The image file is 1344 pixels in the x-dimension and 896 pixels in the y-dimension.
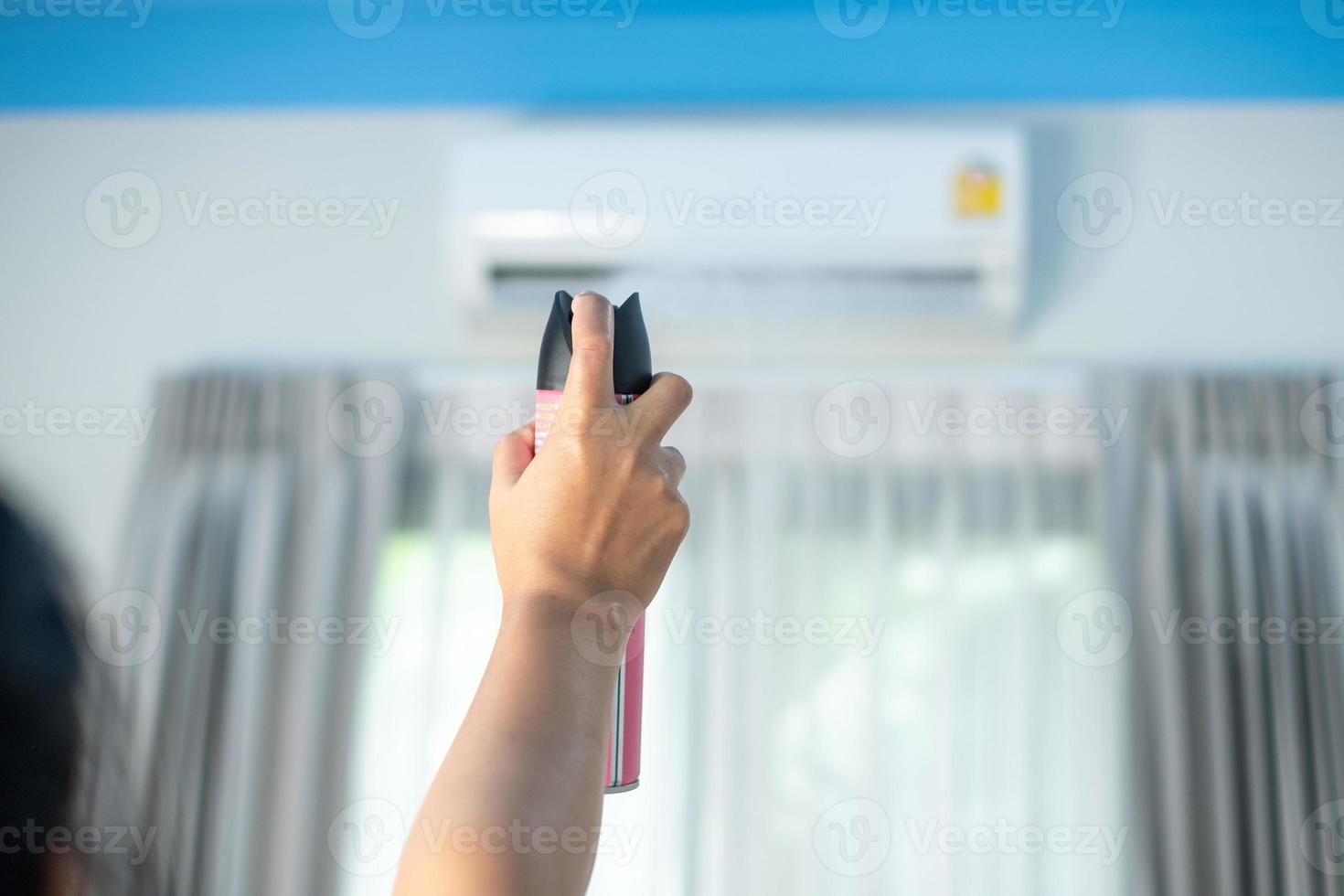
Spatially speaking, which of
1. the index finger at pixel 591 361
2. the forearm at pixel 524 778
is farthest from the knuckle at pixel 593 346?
the forearm at pixel 524 778

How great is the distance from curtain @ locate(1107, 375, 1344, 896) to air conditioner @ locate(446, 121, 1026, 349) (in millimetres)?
424

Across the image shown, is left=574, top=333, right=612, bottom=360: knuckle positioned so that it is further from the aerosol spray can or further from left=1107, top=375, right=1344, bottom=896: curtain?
left=1107, top=375, right=1344, bottom=896: curtain

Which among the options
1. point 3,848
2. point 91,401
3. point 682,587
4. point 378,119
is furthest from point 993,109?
point 3,848

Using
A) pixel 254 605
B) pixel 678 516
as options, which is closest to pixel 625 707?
pixel 678 516

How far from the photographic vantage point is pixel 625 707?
64 cm

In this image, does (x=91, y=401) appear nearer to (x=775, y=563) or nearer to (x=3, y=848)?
(x=775, y=563)

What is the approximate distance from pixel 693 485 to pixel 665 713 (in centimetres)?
42

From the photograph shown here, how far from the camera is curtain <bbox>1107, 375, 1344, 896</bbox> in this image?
1.73 meters

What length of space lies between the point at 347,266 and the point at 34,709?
180cm

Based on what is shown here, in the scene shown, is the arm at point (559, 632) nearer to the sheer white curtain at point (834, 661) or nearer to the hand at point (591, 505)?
the hand at point (591, 505)

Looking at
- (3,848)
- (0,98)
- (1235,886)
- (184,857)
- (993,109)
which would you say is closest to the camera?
(3,848)

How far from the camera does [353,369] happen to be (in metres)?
1.99

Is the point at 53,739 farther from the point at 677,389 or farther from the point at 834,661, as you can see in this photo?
the point at 834,661

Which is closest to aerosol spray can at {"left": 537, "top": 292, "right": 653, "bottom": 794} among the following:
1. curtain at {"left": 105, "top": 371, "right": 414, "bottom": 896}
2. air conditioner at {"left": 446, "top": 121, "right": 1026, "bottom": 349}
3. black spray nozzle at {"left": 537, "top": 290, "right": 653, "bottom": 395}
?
black spray nozzle at {"left": 537, "top": 290, "right": 653, "bottom": 395}
